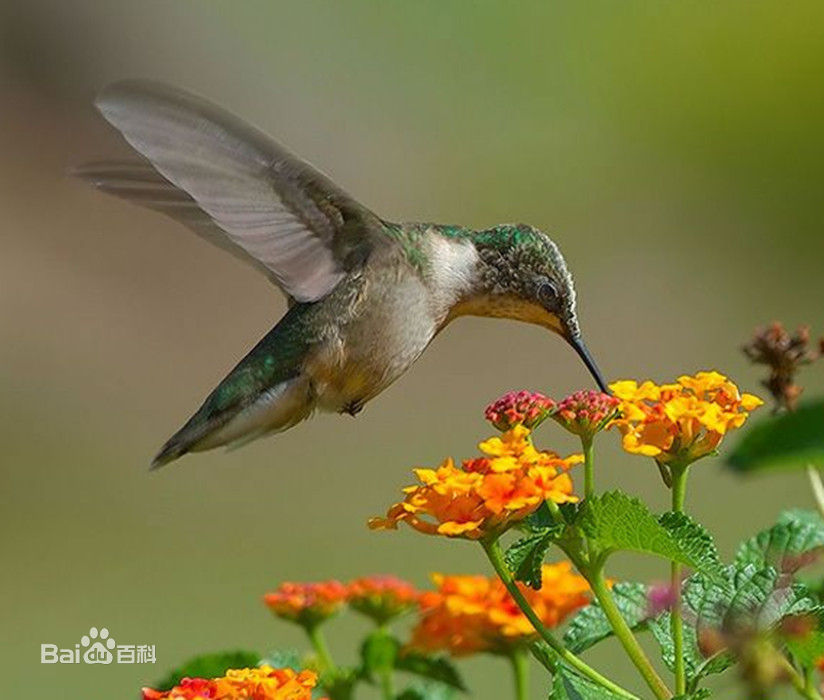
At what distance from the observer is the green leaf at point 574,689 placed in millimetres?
1251

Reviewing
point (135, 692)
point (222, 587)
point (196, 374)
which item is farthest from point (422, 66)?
point (135, 692)

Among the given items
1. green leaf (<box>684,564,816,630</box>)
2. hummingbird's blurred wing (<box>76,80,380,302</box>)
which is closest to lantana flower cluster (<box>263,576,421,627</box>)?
hummingbird's blurred wing (<box>76,80,380,302</box>)

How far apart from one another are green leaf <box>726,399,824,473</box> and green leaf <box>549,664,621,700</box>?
0.42m

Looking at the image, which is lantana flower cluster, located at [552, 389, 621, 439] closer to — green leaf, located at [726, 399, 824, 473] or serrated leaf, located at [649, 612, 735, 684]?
serrated leaf, located at [649, 612, 735, 684]

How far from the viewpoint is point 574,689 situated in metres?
1.26

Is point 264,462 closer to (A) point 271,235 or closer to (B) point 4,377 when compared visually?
(B) point 4,377

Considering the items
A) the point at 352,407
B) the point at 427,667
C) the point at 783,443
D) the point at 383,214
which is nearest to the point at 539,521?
the point at 427,667

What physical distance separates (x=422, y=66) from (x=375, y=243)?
8705mm

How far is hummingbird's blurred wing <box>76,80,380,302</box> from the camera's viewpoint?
6.24 feet

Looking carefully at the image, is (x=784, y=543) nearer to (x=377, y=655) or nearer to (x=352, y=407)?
(x=377, y=655)

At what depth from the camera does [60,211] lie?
9969 millimetres

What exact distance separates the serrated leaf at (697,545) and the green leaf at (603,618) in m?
0.17

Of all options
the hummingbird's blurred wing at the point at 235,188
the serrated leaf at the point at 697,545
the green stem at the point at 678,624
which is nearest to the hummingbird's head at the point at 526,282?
the hummingbird's blurred wing at the point at 235,188

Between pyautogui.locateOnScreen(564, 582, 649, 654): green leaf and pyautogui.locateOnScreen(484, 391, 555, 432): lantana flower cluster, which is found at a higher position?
pyautogui.locateOnScreen(484, 391, 555, 432): lantana flower cluster
